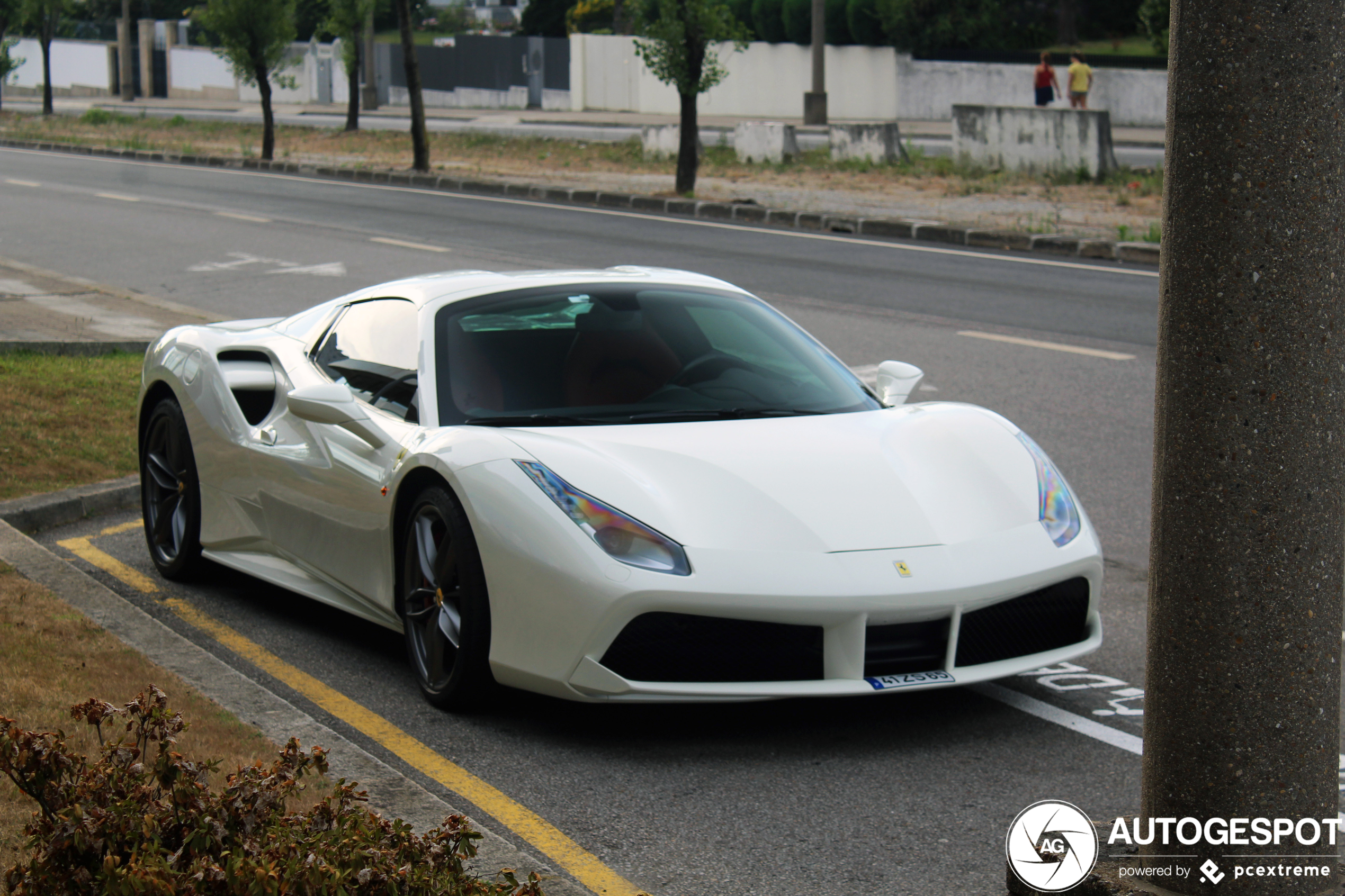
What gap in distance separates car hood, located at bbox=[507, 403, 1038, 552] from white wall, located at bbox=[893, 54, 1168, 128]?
113 feet

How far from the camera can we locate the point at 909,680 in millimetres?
4199

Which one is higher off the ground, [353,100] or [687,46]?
[353,100]

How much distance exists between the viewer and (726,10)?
78.8 ft

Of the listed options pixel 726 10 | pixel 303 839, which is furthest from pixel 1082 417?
pixel 726 10

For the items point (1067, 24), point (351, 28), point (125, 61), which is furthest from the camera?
point (125, 61)

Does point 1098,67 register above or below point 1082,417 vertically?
above

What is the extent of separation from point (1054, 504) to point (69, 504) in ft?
14.5

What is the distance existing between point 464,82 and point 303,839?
209 feet

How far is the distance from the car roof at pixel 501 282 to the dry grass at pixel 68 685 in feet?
4.99

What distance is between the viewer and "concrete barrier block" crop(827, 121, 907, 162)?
28.9m

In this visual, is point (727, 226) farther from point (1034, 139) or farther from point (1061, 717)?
point (1061, 717)

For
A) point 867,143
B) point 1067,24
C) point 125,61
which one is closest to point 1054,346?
point 867,143

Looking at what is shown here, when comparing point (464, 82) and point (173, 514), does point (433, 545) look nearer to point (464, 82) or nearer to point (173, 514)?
point (173, 514)

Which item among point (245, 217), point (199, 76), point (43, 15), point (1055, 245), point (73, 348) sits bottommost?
point (73, 348)
